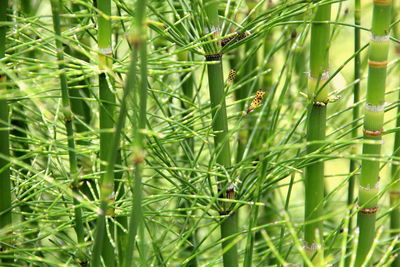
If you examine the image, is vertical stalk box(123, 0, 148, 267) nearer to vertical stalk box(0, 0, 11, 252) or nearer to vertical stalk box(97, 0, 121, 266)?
vertical stalk box(97, 0, 121, 266)

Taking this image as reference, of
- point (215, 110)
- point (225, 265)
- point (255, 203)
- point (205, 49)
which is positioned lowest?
point (225, 265)

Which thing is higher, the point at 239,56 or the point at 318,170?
the point at 239,56

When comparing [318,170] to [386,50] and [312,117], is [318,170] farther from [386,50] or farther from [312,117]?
[386,50]

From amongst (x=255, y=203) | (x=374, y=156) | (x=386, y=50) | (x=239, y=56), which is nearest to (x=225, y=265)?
(x=255, y=203)

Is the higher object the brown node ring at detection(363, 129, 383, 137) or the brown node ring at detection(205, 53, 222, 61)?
the brown node ring at detection(205, 53, 222, 61)

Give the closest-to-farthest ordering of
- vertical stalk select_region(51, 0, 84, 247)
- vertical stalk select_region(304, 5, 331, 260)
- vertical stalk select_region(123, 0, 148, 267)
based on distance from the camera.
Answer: vertical stalk select_region(123, 0, 148, 267) < vertical stalk select_region(51, 0, 84, 247) < vertical stalk select_region(304, 5, 331, 260)

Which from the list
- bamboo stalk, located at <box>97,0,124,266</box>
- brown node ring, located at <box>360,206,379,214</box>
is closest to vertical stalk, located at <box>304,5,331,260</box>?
brown node ring, located at <box>360,206,379,214</box>

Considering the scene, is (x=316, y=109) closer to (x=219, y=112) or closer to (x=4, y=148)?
(x=219, y=112)
